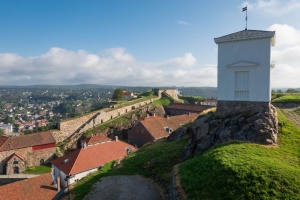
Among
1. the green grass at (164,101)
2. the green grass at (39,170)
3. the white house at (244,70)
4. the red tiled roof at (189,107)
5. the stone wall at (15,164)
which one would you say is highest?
the white house at (244,70)

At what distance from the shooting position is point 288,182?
788 centimetres

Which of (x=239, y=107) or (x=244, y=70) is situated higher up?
(x=244, y=70)

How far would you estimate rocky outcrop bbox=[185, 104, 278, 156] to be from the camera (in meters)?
11.7

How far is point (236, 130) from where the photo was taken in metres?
12.6

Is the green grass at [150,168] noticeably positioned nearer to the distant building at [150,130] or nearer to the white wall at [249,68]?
the white wall at [249,68]

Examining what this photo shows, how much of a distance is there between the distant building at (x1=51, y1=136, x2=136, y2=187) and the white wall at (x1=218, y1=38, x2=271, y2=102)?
12017 millimetres

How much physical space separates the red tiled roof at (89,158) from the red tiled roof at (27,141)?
12.7 metres

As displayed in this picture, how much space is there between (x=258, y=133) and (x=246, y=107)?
2.28 m

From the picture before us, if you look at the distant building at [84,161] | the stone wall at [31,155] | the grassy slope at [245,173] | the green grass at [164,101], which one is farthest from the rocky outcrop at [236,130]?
the green grass at [164,101]

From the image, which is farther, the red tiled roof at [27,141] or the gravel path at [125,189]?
the red tiled roof at [27,141]

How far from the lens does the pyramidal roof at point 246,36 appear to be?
41.8 ft

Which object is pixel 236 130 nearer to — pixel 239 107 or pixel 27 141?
pixel 239 107

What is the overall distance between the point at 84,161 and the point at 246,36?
18.7 metres

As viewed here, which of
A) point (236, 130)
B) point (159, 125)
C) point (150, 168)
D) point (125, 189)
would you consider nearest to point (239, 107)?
point (236, 130)
